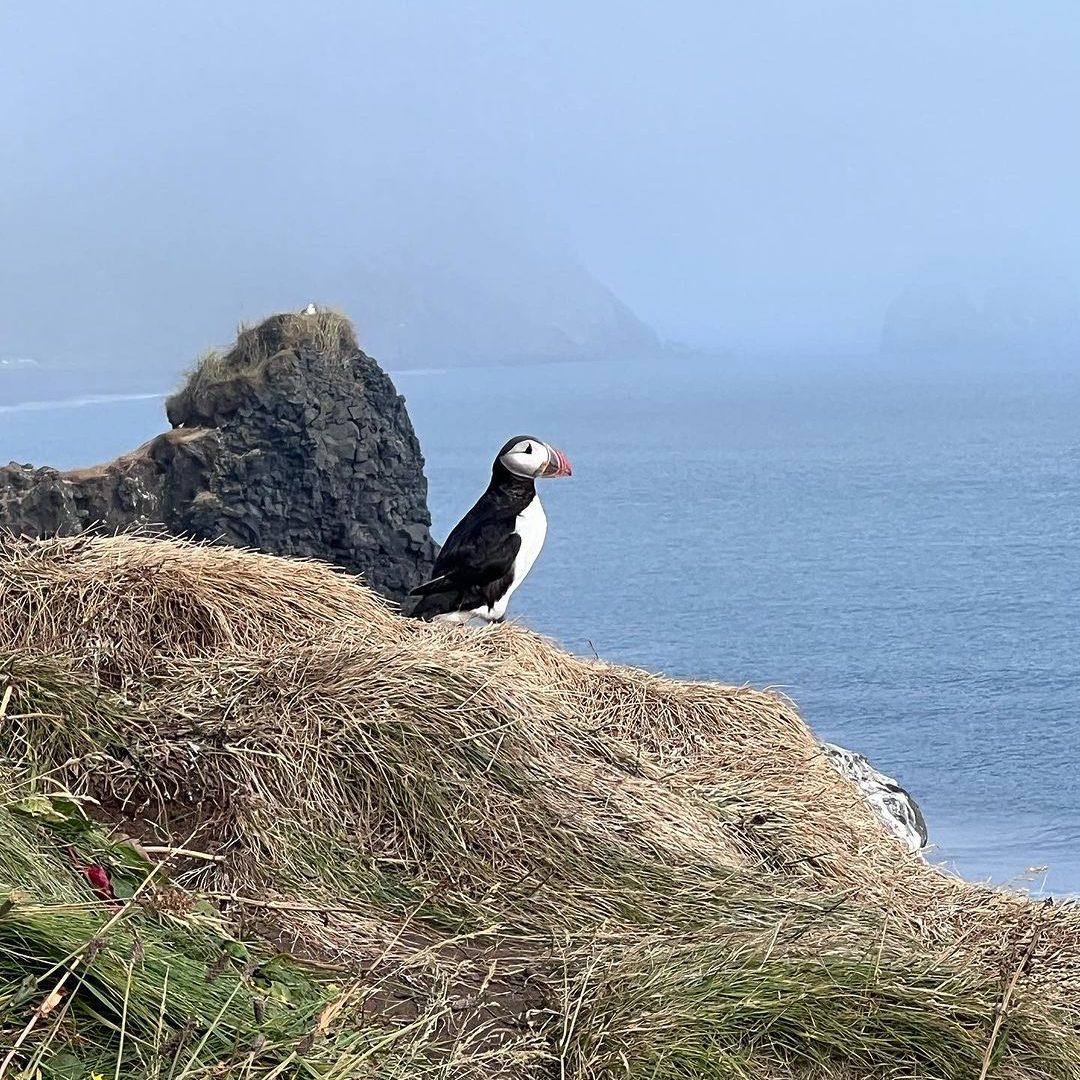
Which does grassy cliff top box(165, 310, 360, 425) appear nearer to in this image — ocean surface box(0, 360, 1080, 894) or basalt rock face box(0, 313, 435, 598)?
basalt rock face box(0, 313, 435, 598)

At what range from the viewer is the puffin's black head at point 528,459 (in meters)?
6.84

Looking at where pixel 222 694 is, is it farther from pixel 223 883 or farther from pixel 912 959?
pixel 912 959

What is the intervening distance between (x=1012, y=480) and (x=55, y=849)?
306ft

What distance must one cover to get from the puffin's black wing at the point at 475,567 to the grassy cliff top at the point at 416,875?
125 centimetres

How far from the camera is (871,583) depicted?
64875 mm

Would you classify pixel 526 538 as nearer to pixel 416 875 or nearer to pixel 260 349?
pixel 416 875

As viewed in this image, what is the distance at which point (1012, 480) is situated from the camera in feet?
300

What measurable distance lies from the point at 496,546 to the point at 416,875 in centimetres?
308

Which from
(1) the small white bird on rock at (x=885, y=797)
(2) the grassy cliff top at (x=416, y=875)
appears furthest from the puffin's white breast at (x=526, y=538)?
(1) the small white bird on rock at (x=885, y=797)

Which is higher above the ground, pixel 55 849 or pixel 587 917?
pixel 55 849

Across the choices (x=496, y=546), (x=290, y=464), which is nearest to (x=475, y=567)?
(x=496, y=546)

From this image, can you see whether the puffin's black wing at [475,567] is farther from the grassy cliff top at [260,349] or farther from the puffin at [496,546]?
the grassy cliff top at [260,349]

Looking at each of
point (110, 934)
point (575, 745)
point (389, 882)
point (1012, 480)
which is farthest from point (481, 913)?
point (1012, 480)

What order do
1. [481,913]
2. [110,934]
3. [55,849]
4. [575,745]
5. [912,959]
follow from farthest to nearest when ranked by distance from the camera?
[575,745], [481,913], [912,959], [55,849], [110,934]
